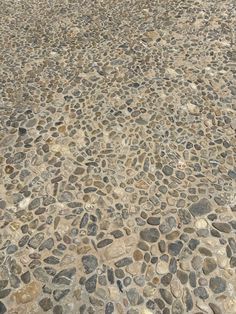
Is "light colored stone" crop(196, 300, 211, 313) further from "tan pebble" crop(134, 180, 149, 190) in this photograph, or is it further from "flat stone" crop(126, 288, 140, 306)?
"tan pebble" crop(134, 180, 149, 190)

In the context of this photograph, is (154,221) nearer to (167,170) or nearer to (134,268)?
(134,268)

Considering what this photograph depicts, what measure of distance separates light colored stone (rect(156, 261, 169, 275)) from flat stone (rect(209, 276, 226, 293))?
603 millimetres

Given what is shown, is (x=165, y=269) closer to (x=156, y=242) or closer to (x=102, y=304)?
(x=156, y=242)

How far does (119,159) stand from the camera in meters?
7.00

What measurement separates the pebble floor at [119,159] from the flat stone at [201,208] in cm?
2

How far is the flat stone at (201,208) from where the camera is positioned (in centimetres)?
625

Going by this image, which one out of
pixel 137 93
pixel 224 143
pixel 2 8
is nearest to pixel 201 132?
pixel 224 143

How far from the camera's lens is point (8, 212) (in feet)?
20.8

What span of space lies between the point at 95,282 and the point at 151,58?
205 inches

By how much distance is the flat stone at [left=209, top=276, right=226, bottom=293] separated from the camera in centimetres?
549

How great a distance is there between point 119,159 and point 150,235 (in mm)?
1534

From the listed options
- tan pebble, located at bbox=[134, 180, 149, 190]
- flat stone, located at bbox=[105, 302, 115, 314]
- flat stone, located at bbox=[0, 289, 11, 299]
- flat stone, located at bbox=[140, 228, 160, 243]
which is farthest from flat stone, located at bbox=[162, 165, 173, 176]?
flat stone, located at bbox=[0, 289, 11, 299]

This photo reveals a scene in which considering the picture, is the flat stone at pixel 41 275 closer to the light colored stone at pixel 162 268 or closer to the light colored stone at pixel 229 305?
the light colored stone at pixel 162 268

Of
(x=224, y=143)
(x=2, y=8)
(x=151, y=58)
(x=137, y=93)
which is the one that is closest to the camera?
(x=224, y=143)
